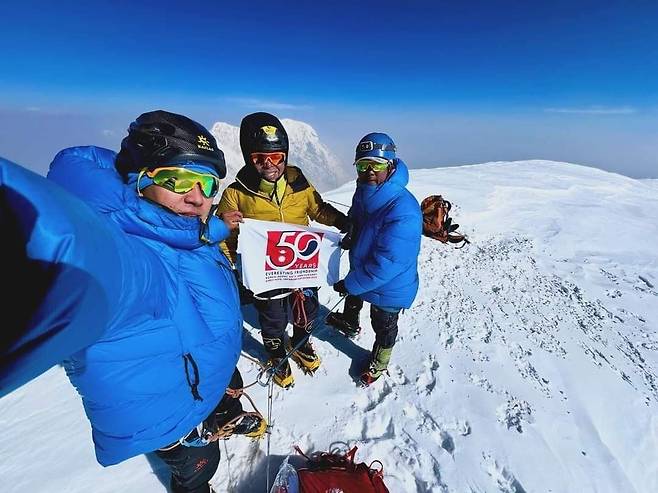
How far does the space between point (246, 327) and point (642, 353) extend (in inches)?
204

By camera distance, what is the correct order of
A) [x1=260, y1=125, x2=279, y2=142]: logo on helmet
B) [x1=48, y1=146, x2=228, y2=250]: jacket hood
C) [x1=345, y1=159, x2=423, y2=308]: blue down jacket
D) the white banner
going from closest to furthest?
1. [x1=48, y1=146, x2=228, y2=250]: jacket hood
2. [x1=345, y1=159, x2=423, y2=308]: blue down jacket
3. [x1=260, y1=125, x2=279, y2=142]: logo on helmet
4. the white banner

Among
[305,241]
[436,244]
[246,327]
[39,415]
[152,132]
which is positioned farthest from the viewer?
[436,244]

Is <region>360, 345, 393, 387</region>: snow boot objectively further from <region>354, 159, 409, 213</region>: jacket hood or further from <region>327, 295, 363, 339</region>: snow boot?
<region>354, 159, 409, 213</region>: jacket hood

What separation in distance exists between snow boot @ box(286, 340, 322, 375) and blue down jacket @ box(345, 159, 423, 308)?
1058mm

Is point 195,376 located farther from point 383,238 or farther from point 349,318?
point 349,318

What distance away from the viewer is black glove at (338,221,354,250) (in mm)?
3699

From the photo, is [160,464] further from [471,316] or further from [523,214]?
[523,214]

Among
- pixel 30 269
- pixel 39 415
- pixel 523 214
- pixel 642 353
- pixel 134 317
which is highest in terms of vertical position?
pixel 30 269

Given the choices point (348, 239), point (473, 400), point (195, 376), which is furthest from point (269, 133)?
point (473, 400)

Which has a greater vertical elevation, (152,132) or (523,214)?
(152,132)

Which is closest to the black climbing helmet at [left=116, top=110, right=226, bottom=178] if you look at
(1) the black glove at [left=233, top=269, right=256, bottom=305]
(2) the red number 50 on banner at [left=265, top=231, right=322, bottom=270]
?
(2) the red number 50 on banner at [left=265, top=231, right=322, bottom=270]

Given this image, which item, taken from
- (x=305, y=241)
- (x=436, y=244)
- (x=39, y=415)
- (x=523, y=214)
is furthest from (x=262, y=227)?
(x=523, y=214)

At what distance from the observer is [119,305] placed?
3.11 ft

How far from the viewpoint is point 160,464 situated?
2.72 meters
